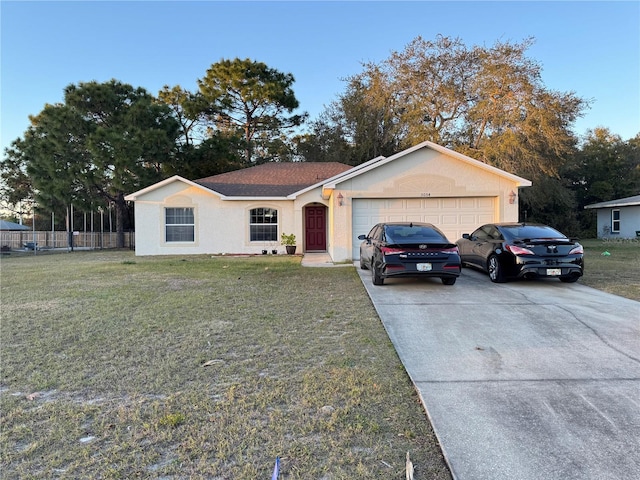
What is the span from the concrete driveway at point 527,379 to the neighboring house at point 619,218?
25.3 m

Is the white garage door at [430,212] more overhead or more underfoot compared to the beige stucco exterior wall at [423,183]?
more underfoot

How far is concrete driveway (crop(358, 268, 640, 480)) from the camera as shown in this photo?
276cm

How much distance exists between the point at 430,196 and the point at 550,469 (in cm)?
1171

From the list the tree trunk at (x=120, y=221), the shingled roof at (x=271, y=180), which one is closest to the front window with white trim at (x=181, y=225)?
the shingled roof at (x=271, y=180)

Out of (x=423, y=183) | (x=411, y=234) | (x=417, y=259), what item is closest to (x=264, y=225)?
(x=423, y=183)

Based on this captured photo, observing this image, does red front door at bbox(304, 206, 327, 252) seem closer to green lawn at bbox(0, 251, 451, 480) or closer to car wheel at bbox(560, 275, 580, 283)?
car wheel at bbox(560, 275, 580, 283)

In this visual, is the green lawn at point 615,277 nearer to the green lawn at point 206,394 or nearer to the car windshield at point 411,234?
the car windshield at point 411,234

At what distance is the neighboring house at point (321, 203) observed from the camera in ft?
44.6

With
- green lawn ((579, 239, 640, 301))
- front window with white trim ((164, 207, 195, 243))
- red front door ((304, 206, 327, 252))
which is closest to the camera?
green lawn ((579, 239, 640, 301))

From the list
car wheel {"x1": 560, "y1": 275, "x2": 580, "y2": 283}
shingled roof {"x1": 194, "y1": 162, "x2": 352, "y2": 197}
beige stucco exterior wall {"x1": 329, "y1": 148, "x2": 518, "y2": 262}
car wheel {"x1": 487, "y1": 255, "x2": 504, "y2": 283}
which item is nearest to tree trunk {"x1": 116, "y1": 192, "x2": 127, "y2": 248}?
shingled roof {"x1": 194, "y1": 162, "x2": 352, "y2": 197}

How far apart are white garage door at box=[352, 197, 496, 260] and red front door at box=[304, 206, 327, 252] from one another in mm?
5871

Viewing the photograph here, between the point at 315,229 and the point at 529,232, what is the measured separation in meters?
11.3

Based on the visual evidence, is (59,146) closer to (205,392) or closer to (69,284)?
(69,284)

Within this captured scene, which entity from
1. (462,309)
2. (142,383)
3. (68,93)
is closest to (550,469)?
(142,383)
